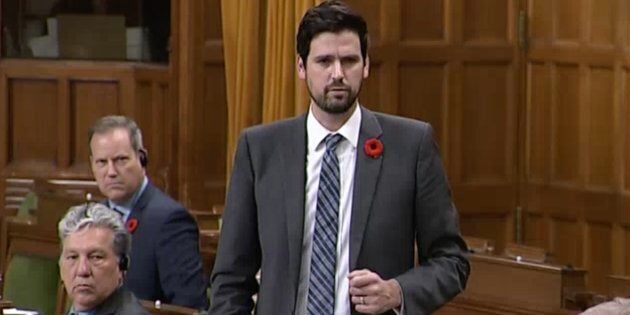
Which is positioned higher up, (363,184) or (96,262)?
(363,184)

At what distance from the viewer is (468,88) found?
8258mm

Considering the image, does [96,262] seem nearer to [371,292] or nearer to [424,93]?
[371,292]

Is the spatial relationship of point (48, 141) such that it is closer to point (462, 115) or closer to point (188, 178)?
point (188, 178)

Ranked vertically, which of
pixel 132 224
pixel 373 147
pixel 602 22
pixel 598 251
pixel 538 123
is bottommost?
pixel 598 251

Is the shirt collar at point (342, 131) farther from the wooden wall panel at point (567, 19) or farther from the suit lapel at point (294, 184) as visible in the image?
the wooden wall panel at point (567, 19)

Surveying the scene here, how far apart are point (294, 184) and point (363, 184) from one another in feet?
0.44

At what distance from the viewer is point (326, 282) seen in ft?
11.1

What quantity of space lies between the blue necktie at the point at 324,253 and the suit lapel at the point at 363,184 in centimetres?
3

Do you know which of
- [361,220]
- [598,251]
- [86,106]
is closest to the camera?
[361,220]

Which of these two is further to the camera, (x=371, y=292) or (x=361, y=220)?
(x=361, y=220)

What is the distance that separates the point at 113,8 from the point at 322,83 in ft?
19.2

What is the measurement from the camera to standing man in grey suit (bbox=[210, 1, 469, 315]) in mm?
3381

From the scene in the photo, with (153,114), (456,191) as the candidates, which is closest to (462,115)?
(456,191)

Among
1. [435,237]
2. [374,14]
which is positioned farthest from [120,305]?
[374,14]
